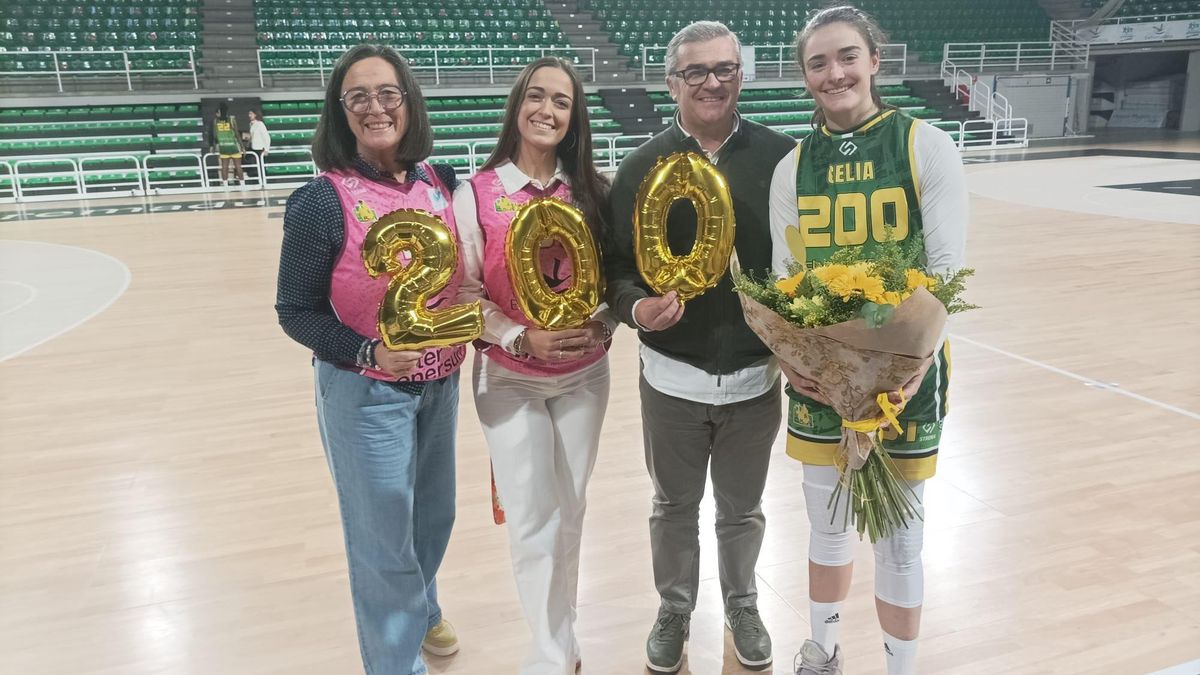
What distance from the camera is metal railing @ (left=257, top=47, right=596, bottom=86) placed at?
13.7 m

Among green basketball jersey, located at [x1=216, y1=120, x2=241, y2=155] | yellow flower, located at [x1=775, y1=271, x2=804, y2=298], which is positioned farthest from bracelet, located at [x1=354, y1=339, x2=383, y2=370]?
green basketball jersey, located at [x1=216, y1=120, x2=241, y2=155]

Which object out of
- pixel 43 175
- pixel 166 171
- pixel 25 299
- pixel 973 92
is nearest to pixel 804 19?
pixel 973 92

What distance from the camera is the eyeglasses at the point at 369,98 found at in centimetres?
154

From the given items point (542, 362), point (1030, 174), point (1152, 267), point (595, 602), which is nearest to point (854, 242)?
point (542, 362)

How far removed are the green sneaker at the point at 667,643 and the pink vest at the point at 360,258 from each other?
809 mm

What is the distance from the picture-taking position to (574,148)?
1.71 metres

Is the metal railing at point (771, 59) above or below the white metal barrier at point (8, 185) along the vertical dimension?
above

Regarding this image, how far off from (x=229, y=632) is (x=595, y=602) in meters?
0.93

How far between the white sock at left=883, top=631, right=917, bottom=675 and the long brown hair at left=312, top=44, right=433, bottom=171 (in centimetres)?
135

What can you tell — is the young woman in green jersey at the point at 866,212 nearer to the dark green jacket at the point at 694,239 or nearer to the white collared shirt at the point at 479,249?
the dark green jacket at the point at 694,239

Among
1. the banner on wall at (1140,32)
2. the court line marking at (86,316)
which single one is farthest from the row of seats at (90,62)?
the banner on wall at (1140,32)

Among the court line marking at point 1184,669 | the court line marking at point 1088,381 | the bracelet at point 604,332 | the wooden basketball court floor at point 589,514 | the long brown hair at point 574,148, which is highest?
the long brown hair at point 574,148

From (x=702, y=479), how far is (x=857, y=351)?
1.99 ft

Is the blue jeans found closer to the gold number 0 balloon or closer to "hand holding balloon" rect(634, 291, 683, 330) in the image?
the gold number 0 balloon
